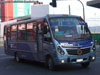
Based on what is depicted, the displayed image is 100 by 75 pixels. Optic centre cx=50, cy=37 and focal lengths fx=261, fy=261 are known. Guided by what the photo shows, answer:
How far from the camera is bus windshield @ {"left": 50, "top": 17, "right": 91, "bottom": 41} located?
1194 centimetres

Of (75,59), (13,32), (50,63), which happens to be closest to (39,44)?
(50,63)

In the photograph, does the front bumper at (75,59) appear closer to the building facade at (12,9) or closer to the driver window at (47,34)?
the driver window at (47,34)

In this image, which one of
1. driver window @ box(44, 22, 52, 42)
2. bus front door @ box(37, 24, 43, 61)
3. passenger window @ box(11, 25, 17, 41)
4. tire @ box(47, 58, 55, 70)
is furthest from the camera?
passenger window @ box(11, 25, 17, 41)

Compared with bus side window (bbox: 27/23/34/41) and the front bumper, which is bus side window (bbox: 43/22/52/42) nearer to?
the front bumper

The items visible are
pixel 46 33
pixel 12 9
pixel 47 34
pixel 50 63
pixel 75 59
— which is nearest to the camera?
pixel 75 59

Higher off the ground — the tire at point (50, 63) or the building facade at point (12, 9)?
the building facade at point (12, 9)

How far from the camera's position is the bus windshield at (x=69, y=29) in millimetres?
11940

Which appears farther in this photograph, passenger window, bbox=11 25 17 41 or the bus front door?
passenger window, bbox=11 25 17 41

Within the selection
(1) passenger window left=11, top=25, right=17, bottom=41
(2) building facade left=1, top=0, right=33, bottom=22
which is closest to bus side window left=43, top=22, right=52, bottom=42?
(1) passenger window left=11, top=25, right=17, bottom=41

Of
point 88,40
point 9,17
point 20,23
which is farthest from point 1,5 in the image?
point 88,40

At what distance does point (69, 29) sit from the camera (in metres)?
12.3

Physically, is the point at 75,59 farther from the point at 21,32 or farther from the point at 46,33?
the point at 21,32

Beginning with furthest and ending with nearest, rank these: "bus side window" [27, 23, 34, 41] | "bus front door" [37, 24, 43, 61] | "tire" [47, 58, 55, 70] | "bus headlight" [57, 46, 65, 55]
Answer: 1. "bus side window" [27, 23, 34, 41]
2. "bus front door" [37, 24, 43, 61]
3. "tire" [47, 58, 55, 70]
4. "bus headlight" [57, 46, 65, 55]

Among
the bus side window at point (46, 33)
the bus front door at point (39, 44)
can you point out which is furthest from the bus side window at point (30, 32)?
the bus side window at point (46, 33)
